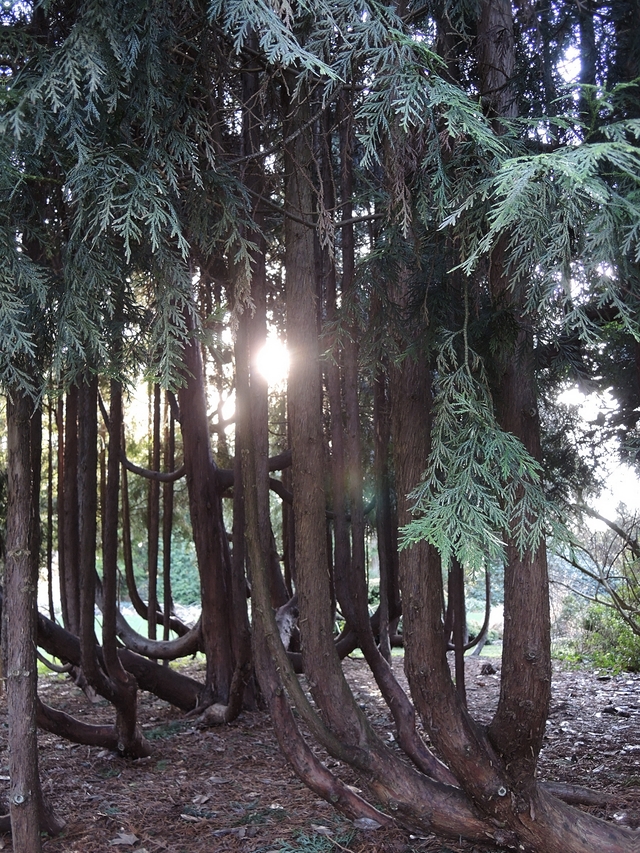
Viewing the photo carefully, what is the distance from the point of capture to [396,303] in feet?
14.6

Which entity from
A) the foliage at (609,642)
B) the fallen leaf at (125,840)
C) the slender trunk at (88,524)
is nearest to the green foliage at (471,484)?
the fallen leaf at (125,840)

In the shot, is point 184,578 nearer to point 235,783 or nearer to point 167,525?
point 167,525

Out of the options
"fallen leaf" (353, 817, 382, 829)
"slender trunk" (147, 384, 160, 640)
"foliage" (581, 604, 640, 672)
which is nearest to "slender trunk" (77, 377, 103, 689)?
"fallen leaf" (353, 817, 382, 829)

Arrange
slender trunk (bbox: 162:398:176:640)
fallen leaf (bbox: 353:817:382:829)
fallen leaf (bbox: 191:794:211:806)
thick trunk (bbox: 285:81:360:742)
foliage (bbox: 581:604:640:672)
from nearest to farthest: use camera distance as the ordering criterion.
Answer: thick trunk (bbox: 285:81:360:742)
fallen leaf (bbox: 353:817:382:829)
fallen leaf (bbox: 191:794:211:806)
slender trunk (bbox: 162:398:176:640)
foliage (bbox: 581:604:640:672)

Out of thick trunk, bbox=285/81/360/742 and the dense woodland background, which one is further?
thick trunk, bbox=285/81/360/742

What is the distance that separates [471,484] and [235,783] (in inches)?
148

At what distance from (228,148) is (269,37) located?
3.42 m

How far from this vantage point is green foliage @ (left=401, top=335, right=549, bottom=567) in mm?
3301

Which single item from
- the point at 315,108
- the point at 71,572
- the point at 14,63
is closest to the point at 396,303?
the point at 315,108

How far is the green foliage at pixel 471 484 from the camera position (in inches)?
130

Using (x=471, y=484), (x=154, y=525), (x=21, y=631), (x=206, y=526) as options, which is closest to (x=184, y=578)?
(x=154, y=525)

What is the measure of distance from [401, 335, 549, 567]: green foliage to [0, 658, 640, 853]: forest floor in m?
1.95

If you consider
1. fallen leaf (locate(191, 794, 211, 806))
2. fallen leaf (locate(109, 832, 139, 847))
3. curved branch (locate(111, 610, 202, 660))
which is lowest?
fallen leaf (locate(191, 794, 211, 806))

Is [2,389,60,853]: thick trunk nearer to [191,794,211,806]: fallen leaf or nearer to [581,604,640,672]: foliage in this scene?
[191,794,211,806]: fallen leaf
